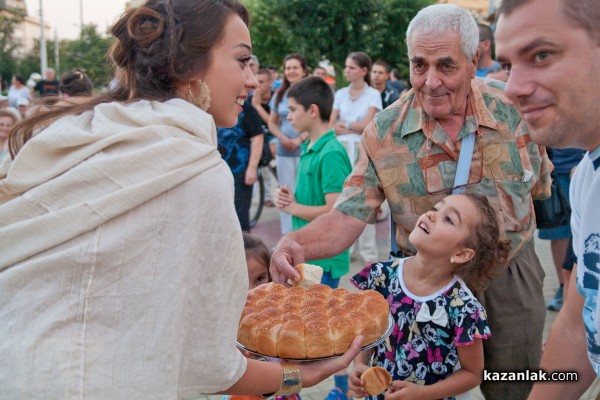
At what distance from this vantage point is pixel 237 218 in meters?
1.74

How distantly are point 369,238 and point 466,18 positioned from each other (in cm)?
484

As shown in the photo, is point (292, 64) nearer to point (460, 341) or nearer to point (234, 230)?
point (460, 341)

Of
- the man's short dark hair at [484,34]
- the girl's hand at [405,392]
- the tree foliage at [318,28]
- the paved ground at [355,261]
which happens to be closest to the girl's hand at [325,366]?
the girl's hand at [405,392]

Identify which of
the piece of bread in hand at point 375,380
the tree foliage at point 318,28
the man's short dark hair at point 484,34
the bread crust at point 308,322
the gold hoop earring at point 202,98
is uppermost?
the gold hoop earring at point 202,98

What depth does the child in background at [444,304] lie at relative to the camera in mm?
2684

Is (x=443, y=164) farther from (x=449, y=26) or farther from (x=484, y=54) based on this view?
(x=484, y=54)

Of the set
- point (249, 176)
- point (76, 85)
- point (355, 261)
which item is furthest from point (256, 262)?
point (355, 261)

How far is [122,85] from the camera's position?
6.72 feet

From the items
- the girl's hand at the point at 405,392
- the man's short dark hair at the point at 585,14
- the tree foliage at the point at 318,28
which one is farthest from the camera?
the tree foliage at the point at 318,28

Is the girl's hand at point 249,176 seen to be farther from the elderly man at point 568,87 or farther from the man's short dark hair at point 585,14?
the man's short dark hair at point 585,14

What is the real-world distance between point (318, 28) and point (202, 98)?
2371cm

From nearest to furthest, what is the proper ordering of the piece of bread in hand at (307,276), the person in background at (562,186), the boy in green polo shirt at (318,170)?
the piece of bread in hand at (307,276) → the boy in green polo shirt at (318,170) → the person in background at (562,186)

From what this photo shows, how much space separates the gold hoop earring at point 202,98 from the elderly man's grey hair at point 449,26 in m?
1.21

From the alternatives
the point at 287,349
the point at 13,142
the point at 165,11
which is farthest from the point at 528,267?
the point at 13,142
